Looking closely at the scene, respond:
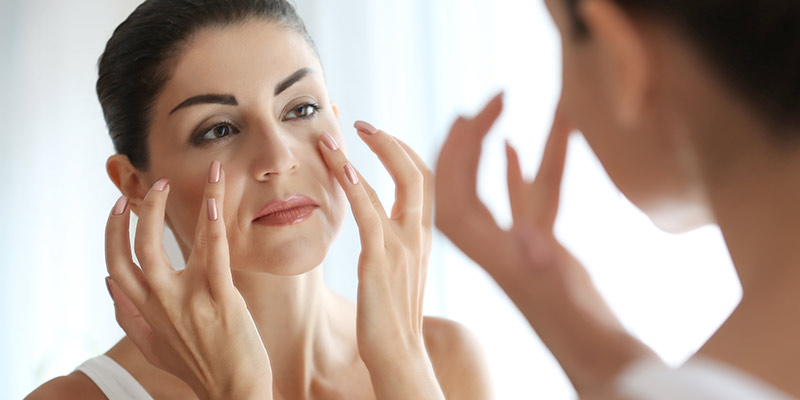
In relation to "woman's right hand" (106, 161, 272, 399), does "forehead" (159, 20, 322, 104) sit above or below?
above

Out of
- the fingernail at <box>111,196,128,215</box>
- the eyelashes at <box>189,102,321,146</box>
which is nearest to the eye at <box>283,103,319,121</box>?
the eyelashes at <box>189,102,321,146</box>

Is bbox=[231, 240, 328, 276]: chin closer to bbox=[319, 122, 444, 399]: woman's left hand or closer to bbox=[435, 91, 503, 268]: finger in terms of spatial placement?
bbox=[319, 122, 444, 399]: woman's left hand

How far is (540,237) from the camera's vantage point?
57 cm

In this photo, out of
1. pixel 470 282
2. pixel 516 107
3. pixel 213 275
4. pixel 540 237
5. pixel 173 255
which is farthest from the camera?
pixel 470 282

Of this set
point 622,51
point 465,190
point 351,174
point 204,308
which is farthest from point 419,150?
point 622,51

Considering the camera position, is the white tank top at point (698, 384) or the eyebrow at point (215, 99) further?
the eyebrow at point (215, 99)

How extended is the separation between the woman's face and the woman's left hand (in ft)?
0.16

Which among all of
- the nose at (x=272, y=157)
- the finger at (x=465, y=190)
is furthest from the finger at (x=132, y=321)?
the finger at (x=465, y=190)

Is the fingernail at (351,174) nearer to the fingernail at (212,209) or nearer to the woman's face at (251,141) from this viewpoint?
the woman's face at (251,141)

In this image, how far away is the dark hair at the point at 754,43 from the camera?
17.1 inches

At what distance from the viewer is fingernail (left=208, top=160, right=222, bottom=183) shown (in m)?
1.00

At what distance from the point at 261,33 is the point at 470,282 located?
129 centimetres

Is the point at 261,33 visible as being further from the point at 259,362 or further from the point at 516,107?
the point at 516,107

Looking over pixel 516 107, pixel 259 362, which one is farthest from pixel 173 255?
pixel 516 107
